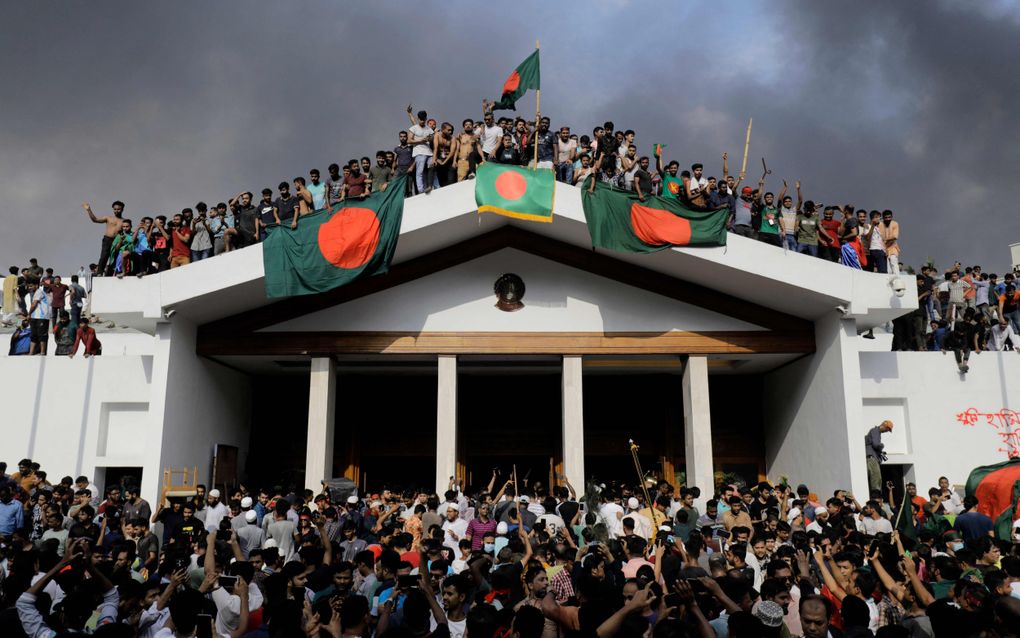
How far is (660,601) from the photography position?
513 centimetres

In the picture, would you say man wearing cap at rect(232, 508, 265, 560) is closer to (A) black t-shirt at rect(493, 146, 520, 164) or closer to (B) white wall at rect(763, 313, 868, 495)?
(A) black t-shirt at rect(493, 146, 520, 164)

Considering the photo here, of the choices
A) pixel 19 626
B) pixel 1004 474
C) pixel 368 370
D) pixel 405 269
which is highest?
pixel 405 269

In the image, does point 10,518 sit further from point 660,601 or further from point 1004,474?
point 1004,474

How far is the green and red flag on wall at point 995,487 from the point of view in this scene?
1176cm

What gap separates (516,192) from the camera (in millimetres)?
14352

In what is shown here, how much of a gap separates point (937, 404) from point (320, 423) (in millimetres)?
11850

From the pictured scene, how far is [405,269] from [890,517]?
921 cm

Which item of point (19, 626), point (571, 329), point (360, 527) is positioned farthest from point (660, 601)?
point (571, 329)

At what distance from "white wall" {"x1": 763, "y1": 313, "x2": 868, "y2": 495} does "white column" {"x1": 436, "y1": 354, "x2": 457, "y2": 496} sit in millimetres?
6978

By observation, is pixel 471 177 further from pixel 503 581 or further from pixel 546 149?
pixel 503 581

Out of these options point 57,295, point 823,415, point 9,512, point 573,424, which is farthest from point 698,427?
point 57,295

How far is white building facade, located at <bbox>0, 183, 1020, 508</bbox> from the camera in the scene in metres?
14.5

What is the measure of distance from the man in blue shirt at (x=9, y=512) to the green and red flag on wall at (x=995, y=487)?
41.4ft

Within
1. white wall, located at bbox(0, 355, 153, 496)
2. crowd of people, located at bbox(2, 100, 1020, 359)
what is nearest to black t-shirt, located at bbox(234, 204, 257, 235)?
crowd of people, located at bbox(2, 100, 1020, 359)
